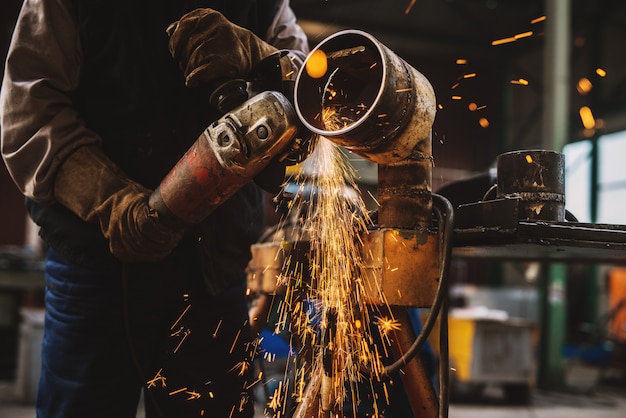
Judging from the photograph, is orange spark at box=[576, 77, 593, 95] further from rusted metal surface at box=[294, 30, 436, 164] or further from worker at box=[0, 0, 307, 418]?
rusted metal surface at box=[294, 30, 436, 164]

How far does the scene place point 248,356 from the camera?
1.50m

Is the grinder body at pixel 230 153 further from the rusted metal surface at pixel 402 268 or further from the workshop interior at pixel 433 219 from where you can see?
the rusted metal surface at pixel 402 268

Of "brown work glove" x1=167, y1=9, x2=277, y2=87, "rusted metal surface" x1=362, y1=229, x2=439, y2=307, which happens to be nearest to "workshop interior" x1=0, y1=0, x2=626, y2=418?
"rusted metal surface" x1=362, y1=229, x2=439, y2=307

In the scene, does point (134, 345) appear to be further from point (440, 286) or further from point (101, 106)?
point (440, 286)

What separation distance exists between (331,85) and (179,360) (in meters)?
0.65

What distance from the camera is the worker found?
1.28m

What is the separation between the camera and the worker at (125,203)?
4.20 feet

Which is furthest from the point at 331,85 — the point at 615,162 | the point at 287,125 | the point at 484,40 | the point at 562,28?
the point at 484,40

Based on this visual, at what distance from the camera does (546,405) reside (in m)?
5.07

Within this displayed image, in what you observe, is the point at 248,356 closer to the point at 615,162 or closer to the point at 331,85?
the point at 331,85

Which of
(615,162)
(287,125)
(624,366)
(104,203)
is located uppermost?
(615,162)

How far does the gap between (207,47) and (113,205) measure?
1.13 ft

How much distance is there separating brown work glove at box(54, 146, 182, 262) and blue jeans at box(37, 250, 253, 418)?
90mm

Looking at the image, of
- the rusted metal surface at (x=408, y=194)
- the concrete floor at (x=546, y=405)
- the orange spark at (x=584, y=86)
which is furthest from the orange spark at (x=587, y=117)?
the rusted metal surface at (x=408, y=194)
